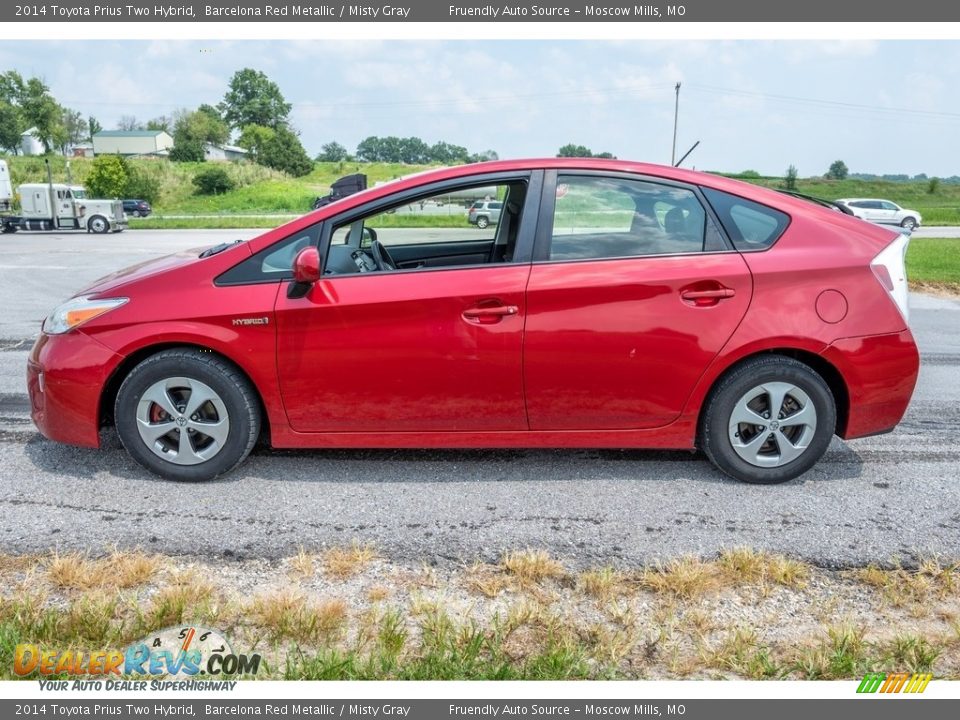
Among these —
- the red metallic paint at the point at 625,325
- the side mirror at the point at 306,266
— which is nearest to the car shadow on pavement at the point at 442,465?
the red metallic paint at the point at 625,325

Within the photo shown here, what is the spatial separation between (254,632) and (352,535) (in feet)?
2.63

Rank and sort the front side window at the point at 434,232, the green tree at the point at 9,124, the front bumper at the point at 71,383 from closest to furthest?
the front bumper at the point at 71,383 → the front side window at the point at 434,232 → the green tree at the point at 9,124

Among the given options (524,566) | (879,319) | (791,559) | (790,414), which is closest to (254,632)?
(524,566)

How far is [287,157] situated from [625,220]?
76298 millimetres

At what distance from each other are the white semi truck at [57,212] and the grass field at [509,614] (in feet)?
109

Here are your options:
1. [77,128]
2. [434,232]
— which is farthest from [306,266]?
[77,128]

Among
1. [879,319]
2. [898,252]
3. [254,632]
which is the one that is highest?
Result: [898,252]

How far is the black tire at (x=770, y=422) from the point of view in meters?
3.73

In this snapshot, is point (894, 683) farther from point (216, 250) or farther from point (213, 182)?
point (213, 182)

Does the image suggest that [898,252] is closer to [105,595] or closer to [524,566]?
[524,566]

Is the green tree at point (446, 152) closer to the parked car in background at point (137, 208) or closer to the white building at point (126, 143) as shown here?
the parked car in background at point (137, 208)

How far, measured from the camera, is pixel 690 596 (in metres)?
2.82

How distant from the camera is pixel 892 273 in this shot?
149 inches

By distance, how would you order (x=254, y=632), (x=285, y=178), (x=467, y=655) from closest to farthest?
(x=467, y=655) → (x=254, y=632) → (x=285, y=178)
